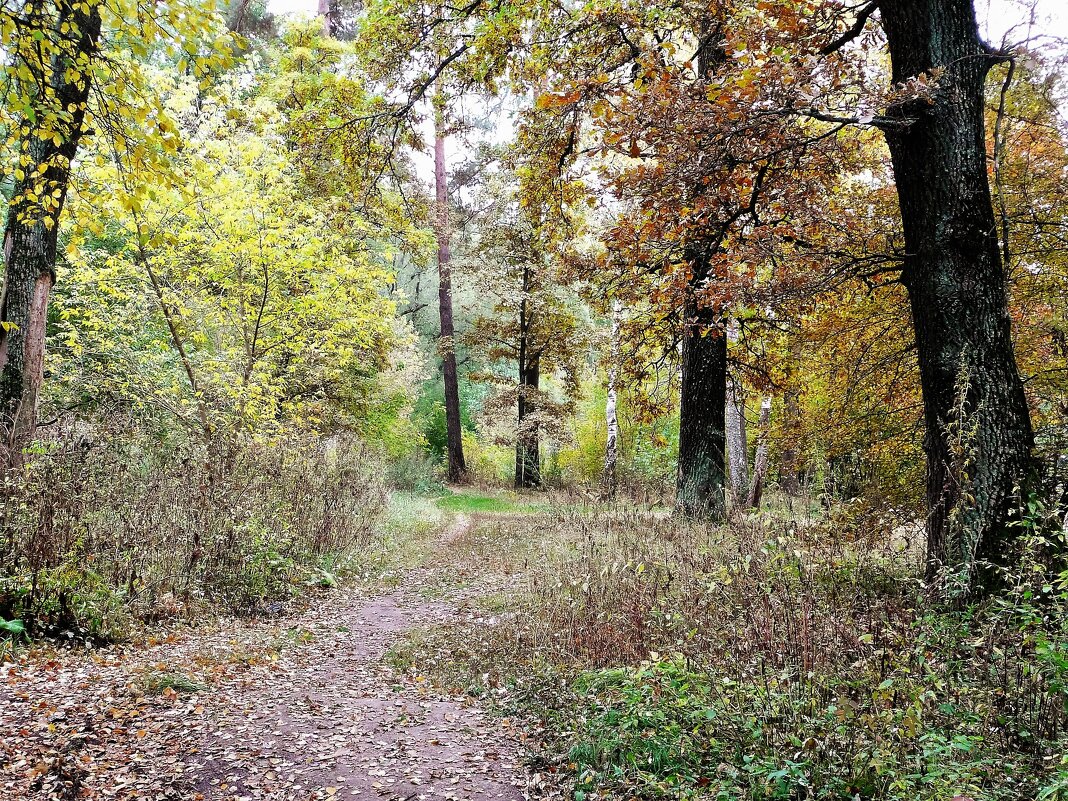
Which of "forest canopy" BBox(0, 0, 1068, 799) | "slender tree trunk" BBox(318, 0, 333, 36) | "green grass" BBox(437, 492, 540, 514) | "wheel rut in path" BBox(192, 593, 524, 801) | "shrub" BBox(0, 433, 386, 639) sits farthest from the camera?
"slender tree trunk" BBox(318, 0, 333, 36)

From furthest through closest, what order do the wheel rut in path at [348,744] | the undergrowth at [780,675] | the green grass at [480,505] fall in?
the green grass at [480,505] < the wheel rut in path at [348,744] < the undergrowth at [780,675]

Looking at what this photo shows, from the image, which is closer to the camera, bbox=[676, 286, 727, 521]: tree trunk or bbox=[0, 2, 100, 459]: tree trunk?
bbox=[0, 2, 100, 459]: tree trunk

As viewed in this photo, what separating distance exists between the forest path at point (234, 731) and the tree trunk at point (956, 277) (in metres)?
3.56

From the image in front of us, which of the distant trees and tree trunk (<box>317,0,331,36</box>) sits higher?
tree trunk (<box>317,0,331,36</box>)

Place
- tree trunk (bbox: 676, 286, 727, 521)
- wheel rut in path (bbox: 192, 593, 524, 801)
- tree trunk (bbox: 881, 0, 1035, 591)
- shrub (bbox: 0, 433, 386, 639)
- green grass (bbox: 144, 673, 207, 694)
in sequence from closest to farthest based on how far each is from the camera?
wheel rut in path (bbox: 192, 593, 524, 801) → tree trunk (bbox: 881, 0, 1035, 591) → green grass (bbox: 144, 673, 207, 694) → shrub (bbox: 0, 433, 386, 639) → tree trunk (bbox: 676, 286, 727, 521)

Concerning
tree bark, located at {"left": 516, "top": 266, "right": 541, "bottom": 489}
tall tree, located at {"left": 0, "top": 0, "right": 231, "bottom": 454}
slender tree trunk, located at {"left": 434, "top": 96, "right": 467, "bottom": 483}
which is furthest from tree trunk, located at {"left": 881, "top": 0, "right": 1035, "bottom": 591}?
slender tree trunk, located at {"left": 434, "top": 96, "right": 467, "bottom": 483}

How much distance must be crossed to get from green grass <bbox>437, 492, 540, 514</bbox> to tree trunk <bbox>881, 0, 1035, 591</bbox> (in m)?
14.2

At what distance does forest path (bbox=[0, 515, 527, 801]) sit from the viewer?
356 centimetres

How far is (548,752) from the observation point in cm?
411

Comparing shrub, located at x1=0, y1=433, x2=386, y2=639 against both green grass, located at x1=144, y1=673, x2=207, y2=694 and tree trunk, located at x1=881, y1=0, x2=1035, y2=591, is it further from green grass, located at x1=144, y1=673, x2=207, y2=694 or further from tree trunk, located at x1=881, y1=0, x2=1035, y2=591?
tree trunk, located at x1=881, y1=0, x2=1035, y2=591

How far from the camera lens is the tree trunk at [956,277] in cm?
425

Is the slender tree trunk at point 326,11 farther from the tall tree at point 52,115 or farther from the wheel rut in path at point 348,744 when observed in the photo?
the wheel rut in path at point 348,744

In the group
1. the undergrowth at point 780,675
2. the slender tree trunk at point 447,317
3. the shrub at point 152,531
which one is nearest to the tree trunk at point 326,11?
the slender tree trunk at point 447,317

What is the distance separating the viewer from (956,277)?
4.50m
